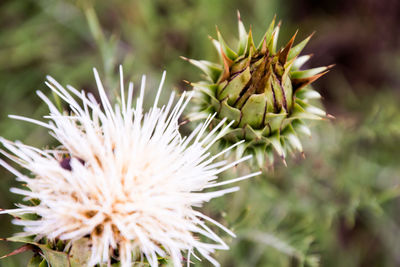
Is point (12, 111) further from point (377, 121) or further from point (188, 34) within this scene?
point (377, 121)

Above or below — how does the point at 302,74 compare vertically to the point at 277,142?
above

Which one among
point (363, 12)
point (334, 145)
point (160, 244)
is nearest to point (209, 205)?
point (160, 244)

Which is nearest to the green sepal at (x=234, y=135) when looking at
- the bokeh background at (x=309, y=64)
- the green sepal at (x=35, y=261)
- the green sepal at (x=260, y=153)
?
the green sepal at (x=260, y=153)

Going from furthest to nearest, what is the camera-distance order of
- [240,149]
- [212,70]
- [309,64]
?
[309,64] < [212,70] < [240,149]

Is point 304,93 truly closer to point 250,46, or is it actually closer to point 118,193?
point 250,46

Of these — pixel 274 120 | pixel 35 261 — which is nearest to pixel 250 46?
pixel 274 120

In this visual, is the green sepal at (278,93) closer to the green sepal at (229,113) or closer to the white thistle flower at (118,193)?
the green sepal at (229,113)
